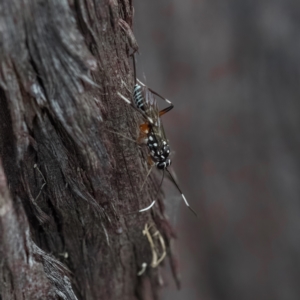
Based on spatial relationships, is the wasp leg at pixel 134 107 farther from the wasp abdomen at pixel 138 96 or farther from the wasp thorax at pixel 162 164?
the wasp thorax at pixel 162 164

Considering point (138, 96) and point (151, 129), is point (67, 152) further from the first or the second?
point (151, 129)

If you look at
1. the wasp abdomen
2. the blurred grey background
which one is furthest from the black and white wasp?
the blurred grey background


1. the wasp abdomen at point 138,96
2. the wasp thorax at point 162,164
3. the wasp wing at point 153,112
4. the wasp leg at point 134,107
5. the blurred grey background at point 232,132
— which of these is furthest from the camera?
the blurred grey background at point 232,132

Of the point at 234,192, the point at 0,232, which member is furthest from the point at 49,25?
the point at 234,192

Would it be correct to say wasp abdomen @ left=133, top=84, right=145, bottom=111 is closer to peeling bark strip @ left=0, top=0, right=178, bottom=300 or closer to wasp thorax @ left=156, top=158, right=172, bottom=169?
peeling bark strip @ left=0, top=0, right=178, bottom=300

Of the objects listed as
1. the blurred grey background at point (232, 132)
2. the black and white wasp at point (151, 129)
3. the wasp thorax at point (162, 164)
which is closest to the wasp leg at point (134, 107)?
the black and white wasp at point (151, 129)

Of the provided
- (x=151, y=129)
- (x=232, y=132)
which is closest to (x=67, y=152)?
(x=151, y=129)
